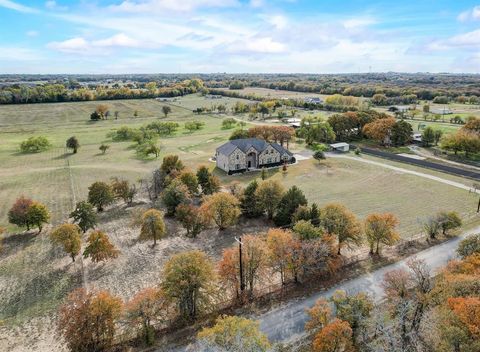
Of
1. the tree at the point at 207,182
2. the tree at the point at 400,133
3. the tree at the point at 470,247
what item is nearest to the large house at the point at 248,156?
the tree at the point at 207,182

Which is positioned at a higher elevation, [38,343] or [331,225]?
[331,225]

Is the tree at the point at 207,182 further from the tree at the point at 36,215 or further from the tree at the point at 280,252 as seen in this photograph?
the tree at the point at 280,252

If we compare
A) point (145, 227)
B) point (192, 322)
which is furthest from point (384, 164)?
point (192, 322)

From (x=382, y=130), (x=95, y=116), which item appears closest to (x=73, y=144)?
(x=95, y=116)

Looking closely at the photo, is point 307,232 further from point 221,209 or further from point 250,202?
point 250,202

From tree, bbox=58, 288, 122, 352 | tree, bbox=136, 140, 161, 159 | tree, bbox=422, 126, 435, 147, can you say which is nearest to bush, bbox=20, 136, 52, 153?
tree, bbox=136, 140, 161, 159

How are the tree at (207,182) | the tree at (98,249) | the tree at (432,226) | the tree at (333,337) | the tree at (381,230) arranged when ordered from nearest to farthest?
1. the tree at (333,337)
2. the tree at (98,249)
3. the tree at (381,230)
4. the tree at (432,226)
5. the tree at (207,182)

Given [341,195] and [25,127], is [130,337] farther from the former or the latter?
[25,127]
